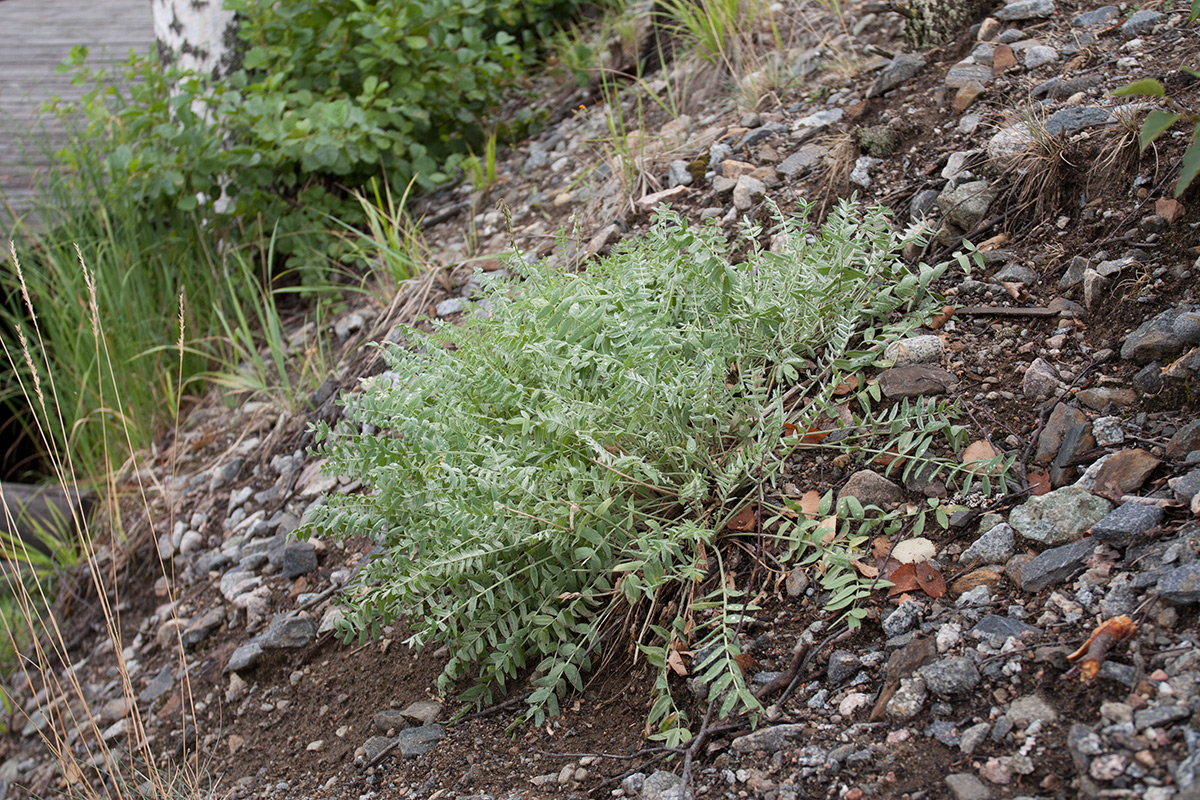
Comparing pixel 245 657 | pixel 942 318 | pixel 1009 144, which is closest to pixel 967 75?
pixel 1009 144

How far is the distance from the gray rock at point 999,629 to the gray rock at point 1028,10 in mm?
2245

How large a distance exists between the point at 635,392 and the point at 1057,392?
866 mm

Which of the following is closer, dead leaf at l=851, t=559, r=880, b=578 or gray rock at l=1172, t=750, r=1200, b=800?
gray rock at l=1172, t=750, r=1200, b=800

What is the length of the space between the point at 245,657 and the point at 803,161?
2288mm

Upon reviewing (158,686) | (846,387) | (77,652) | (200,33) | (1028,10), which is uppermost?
(200,33)

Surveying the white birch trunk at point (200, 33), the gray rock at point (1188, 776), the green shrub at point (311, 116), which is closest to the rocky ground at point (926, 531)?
the gray rock at point (1188, 776)

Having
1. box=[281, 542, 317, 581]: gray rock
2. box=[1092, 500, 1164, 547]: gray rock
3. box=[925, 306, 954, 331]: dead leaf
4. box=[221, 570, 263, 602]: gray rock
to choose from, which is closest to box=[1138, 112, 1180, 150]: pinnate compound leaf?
box=[1092, 500, 1164, 547]: gray rock

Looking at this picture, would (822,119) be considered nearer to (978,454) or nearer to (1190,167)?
(978,454)

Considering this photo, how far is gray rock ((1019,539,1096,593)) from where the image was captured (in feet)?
4.83

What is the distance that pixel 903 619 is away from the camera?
61.1 inches

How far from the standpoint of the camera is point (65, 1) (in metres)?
8.05

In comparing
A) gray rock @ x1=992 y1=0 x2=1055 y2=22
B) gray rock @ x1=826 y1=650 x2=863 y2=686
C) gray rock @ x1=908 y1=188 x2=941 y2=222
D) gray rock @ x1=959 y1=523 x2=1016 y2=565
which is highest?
gray rock @ x1=992 y1=0 x2=1055 y2=22

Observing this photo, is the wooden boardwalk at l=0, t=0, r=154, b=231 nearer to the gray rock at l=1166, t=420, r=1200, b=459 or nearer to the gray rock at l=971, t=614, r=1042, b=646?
the gray rock at l=971, t=614, r=1042, b=646

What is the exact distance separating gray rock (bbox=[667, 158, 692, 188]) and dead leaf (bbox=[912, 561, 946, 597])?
188 cm
